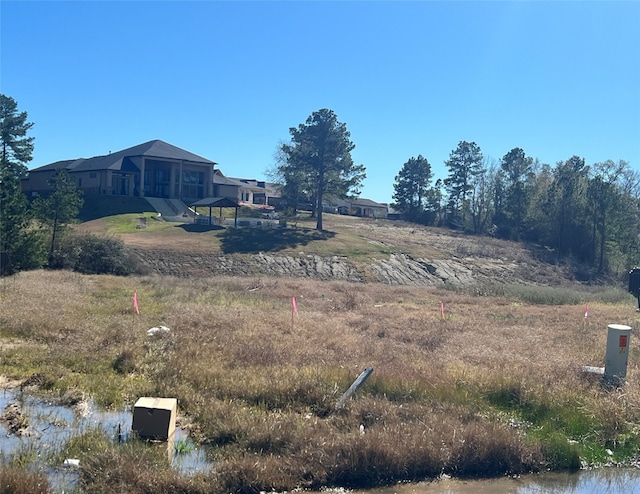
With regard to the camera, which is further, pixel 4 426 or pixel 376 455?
pixel 4 426

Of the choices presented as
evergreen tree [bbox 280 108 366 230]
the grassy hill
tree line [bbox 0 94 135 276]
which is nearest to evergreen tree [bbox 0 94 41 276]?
tree line [bbox 0 94 135 276]

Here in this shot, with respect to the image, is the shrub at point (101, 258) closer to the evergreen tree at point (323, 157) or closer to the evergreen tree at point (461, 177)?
the evergreen tree at point (323, 157)

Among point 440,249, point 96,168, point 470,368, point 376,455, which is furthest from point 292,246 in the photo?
point 376,455

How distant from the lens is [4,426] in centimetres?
712

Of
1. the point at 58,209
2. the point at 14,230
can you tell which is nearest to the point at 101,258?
the point at 58,209

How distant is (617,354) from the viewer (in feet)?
30.3

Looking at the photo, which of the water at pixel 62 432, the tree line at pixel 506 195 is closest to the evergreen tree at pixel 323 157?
the tree line at pixel 506 195

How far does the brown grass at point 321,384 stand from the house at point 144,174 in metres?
48.9

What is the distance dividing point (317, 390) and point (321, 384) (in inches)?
9.6

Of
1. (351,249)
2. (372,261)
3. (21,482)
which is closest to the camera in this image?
(21,482)

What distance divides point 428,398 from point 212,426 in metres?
3.00

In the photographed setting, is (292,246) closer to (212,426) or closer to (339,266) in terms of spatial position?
(339,266)

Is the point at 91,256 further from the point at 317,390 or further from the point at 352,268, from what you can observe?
the point at 317,390

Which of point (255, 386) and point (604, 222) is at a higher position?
point (604, 222)
